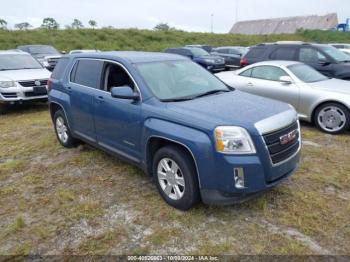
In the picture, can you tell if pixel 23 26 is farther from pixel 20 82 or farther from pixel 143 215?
pixel 143 215

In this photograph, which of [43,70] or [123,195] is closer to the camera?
[123,195]

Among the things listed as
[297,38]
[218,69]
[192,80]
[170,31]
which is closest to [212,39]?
[170,31]

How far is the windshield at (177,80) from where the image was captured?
12.9ft

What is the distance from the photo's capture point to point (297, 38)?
39.2m

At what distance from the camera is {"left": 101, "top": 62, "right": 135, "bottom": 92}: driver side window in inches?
170

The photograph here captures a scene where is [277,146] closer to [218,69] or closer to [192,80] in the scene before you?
[192,80]

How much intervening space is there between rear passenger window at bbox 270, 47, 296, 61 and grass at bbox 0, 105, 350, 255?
4.88 metres

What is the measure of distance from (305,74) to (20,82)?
23.5ft

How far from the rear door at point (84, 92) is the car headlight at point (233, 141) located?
2241 mm

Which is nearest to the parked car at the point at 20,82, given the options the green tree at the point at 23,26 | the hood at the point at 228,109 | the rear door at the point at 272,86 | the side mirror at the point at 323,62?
the rear door at the point at 272,86

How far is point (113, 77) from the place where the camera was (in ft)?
14.8

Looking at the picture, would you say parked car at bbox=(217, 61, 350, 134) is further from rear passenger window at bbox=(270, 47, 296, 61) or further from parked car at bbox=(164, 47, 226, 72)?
parked car at bbox=(164, 47, 226, 72)

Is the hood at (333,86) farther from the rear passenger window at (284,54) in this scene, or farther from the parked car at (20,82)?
the parked car at (20,82)

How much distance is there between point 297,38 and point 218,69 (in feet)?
87.8
